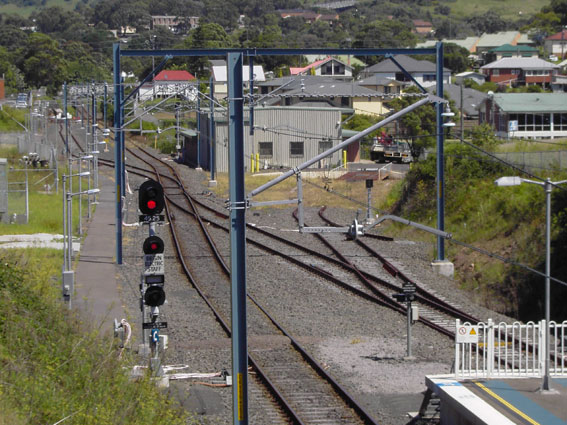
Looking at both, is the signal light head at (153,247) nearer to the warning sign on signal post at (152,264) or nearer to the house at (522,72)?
the warning sign on signal post at (152,264)

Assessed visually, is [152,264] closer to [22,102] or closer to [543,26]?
[22,102]

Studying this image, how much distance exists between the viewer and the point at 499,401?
10609mm

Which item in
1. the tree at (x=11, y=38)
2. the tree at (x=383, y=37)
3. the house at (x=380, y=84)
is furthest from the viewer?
the tree at (x=11, y=38)

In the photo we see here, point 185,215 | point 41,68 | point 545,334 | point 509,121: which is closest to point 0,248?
point 185,215

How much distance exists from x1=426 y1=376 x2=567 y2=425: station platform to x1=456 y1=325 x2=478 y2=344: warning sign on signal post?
529 mm

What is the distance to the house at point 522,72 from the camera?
86500 millimetres

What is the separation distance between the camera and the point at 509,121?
48.5 metres

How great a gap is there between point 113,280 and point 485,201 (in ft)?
38.5

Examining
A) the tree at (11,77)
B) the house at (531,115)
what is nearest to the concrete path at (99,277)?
the house at (531,115)

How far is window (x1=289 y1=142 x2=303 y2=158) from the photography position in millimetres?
42469

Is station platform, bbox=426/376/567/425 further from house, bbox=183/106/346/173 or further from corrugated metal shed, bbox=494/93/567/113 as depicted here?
corrugated metal shed, bbox=494/93/567/113

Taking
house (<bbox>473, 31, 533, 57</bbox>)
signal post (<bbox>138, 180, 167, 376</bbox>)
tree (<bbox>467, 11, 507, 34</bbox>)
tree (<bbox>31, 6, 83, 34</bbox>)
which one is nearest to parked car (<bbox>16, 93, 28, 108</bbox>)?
signal post (<bbox>138, 180, 167, 376</bbox>)

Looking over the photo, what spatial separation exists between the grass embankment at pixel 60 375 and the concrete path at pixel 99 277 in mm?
718

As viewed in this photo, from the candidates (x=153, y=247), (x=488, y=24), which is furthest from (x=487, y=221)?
(x=488, y=24)
